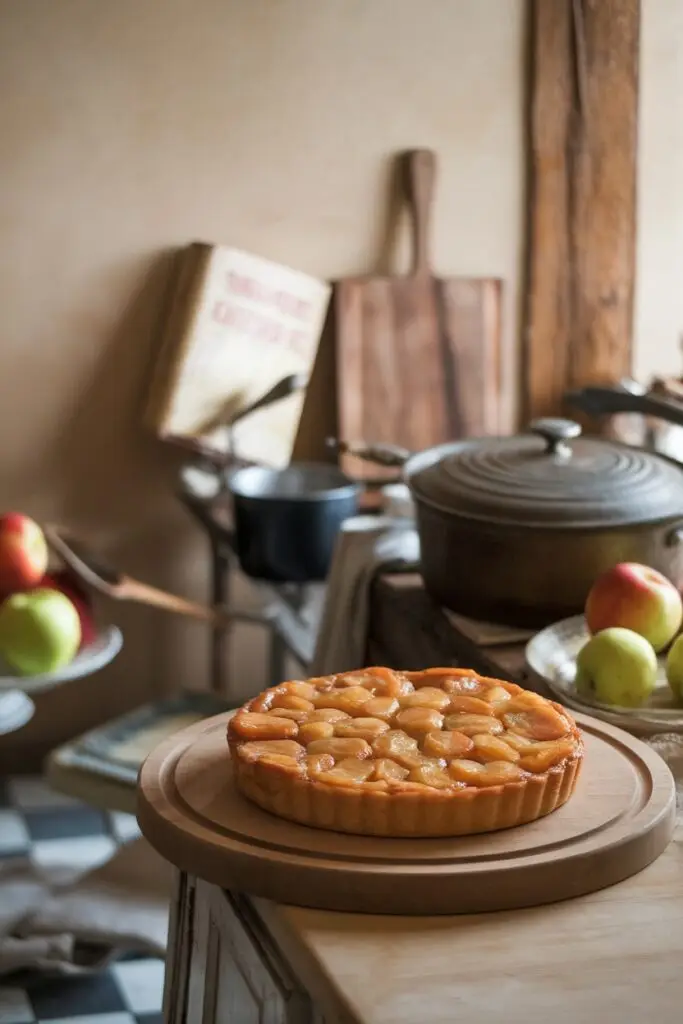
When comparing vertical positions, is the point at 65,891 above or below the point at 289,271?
below

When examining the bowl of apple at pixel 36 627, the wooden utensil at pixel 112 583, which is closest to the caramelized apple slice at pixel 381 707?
the bowl of apple at pixel 36 627

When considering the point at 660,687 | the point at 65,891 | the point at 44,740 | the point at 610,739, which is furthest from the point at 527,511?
the point at 44,740

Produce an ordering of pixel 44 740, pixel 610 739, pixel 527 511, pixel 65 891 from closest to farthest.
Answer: pixel 610 739, pixel 527 511, pixel 65 891, pixel 44 740

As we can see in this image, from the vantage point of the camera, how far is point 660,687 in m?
1.60

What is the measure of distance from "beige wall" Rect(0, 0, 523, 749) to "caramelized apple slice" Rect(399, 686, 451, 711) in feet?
5.61

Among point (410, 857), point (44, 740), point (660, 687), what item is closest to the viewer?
point (410, 857)

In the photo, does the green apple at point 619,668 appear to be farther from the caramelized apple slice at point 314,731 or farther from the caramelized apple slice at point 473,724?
the caramelized apple slice at point 314,731

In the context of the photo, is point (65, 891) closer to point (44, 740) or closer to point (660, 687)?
point (44, 740)

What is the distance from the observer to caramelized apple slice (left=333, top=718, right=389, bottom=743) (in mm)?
1229

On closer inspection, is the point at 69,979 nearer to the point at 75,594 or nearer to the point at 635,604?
the point at 75,594

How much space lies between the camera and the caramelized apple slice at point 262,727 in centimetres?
122

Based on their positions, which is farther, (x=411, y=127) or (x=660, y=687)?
(x=411, y=127)

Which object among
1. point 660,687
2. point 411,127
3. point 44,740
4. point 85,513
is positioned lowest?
point 44,740

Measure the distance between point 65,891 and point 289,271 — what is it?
1.27 meters
